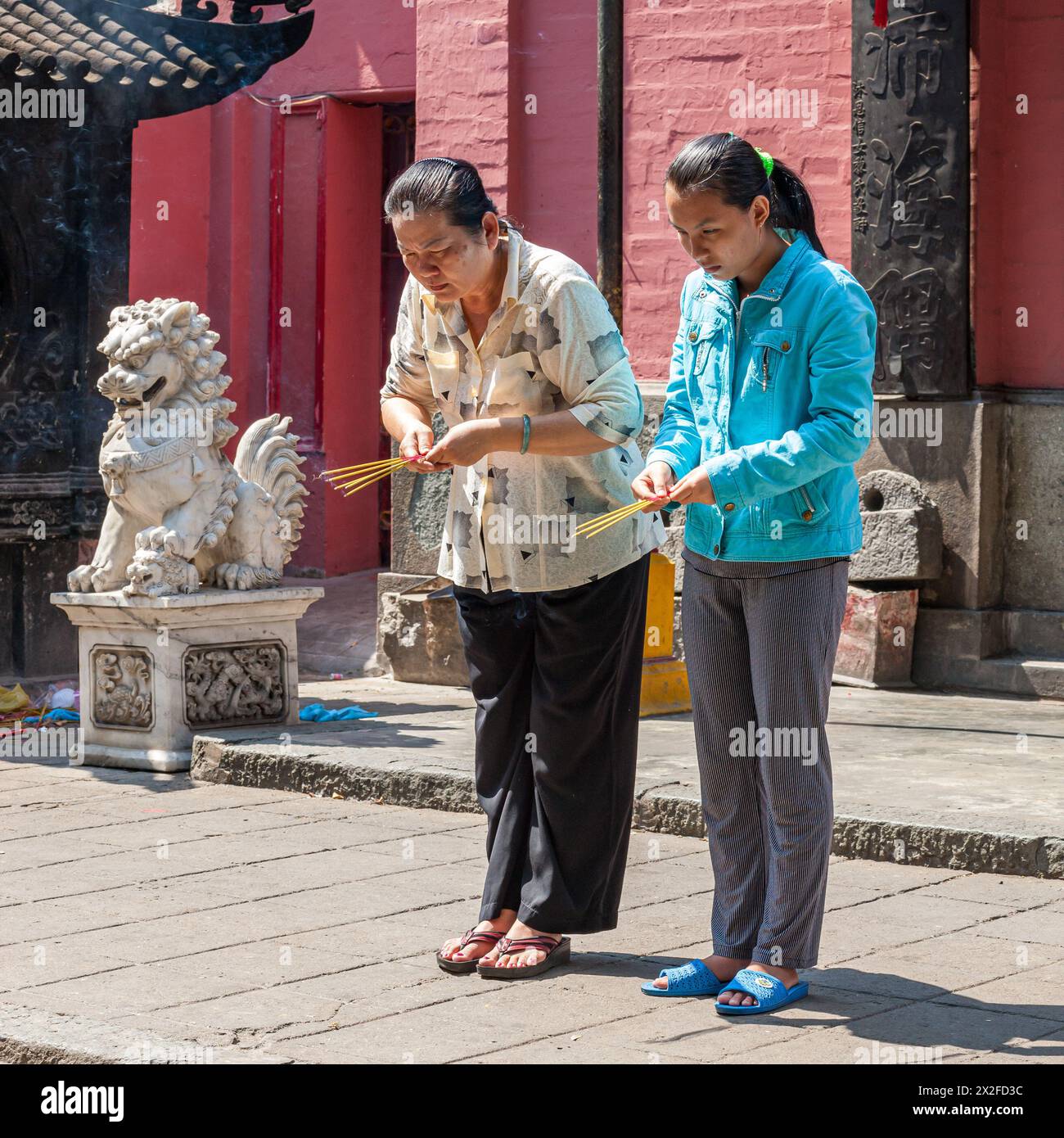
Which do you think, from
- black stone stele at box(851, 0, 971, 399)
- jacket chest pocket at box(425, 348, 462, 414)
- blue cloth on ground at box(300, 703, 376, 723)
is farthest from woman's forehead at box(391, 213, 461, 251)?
black stone stele at box(851, 0, 971, 399)

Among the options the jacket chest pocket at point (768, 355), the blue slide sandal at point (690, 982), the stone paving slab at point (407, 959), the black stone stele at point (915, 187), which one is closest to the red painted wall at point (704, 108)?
the black stone stele at point (915, 187)

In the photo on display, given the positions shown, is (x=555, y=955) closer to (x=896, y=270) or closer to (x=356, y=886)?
(x=356, y=886)

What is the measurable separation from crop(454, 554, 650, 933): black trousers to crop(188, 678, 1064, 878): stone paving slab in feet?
4.99

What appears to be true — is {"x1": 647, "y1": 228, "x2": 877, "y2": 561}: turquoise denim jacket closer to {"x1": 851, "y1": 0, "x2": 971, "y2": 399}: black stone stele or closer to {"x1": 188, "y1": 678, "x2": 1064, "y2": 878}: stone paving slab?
{"x1": 188, "y1": 678, "x2": 1064, "y2": 878}: stone paving slab

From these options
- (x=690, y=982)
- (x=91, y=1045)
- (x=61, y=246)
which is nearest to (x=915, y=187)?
(x=61, y=246)

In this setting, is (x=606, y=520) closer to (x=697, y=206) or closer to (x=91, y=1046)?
(x=697, y=206)

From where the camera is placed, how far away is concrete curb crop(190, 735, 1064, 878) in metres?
5.62

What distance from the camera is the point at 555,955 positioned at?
4.59m

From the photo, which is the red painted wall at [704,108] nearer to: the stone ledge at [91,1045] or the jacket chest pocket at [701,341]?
the jacket chest pocket at [701,341]

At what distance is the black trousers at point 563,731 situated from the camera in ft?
14.8

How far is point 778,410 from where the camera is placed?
4.11 metres

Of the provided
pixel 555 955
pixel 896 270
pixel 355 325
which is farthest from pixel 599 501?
pixel 355 325

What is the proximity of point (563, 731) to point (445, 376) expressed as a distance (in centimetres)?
90
